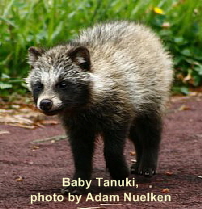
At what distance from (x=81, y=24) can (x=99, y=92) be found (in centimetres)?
478

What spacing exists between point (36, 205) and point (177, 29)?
6772 millimetres

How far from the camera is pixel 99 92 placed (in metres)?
5.83

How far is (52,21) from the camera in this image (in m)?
10.2

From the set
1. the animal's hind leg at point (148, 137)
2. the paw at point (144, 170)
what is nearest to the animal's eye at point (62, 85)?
the animal's hind leg at point (148, 137)

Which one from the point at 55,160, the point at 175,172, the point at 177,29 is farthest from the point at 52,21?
the point at 175,172

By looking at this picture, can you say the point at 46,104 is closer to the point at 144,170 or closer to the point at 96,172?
the point at 96,172

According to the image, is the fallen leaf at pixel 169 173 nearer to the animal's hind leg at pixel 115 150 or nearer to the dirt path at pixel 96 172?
the dirt path at pixel 96 172

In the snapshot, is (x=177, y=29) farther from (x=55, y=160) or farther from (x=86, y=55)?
(x=86, y=55)

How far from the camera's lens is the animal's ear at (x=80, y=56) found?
579 centimetres

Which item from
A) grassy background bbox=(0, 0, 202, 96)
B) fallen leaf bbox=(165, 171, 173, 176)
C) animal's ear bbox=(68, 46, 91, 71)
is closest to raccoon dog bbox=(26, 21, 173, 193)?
animal's ear bbox=(68, 46, 91, 71)

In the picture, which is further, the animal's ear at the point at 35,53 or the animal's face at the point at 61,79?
the animal's ear at the point at 35,53

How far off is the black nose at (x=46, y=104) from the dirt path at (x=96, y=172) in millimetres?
740

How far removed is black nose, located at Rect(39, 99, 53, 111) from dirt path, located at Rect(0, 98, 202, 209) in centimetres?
74

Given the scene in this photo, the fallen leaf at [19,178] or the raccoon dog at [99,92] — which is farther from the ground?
the raccoon dog at [99,92]
